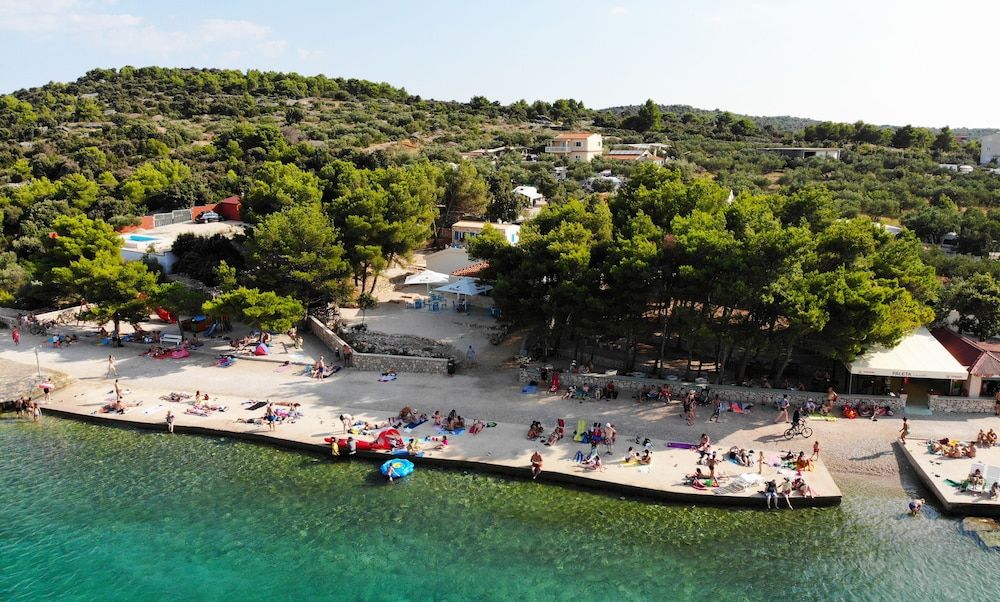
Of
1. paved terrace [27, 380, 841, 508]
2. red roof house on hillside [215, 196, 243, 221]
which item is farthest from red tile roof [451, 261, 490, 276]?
red roof house on hillside [215, 196, 243, 221]

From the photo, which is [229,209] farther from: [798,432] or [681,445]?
[798,432]

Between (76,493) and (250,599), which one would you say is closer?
(250,599)

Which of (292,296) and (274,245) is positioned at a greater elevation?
(274,245)

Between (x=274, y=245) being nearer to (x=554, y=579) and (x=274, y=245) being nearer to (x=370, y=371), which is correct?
(x=370, y=371)

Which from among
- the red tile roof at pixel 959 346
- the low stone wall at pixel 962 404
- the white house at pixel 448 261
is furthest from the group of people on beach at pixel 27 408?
the red tile roof at pixel 959 346

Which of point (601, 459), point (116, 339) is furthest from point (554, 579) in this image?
point (116, 339)

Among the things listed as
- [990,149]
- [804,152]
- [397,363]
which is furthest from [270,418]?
[990,149]
